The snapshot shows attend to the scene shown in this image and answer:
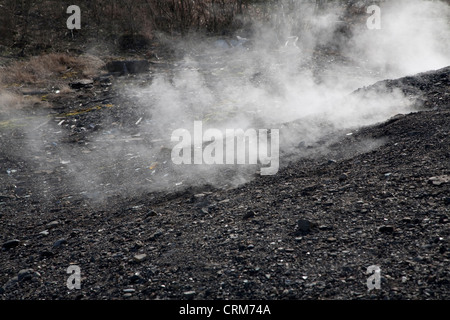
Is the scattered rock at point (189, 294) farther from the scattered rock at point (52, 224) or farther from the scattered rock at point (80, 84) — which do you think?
the scattered rock at point (80, 84)

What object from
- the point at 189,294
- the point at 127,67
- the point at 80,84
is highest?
the point at 127,67

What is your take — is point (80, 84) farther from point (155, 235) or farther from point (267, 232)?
point (267, 232)

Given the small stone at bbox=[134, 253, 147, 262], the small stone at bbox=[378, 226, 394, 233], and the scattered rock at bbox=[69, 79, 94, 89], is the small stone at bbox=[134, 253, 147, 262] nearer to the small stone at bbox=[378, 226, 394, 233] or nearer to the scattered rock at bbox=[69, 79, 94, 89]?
the small stone at bbox=[378, 226, 394, 233]

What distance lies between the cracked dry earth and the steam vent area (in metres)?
0.02

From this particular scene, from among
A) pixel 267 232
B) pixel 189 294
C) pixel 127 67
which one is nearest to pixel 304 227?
pixel 267 232

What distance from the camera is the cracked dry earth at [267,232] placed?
2.57 metres

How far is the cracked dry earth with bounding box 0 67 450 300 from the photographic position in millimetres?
→ 2568

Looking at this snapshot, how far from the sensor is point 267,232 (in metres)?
3.12

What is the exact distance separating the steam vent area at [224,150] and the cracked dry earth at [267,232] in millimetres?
15

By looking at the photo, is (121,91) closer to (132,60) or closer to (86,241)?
(132,60)

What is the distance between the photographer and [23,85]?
761cm

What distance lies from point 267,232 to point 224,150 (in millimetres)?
2037

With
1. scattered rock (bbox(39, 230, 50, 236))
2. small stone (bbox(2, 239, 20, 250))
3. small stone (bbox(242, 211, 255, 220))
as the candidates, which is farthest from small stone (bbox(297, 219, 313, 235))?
small stone (bbox(2, 239, 20, 250))
